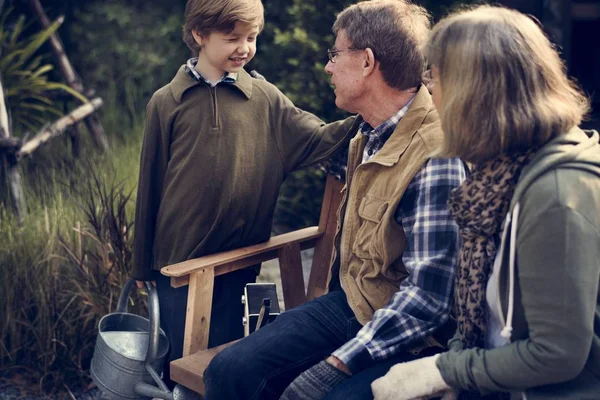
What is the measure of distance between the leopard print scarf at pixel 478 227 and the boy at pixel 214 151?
977mm

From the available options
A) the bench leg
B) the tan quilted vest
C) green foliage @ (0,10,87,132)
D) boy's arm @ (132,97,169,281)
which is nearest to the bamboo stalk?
green foliage @ (0,10,87,132)

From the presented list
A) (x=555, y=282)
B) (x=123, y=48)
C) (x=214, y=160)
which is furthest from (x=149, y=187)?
(x=123, y=48)

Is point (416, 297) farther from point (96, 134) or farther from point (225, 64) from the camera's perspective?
point (96, 134)

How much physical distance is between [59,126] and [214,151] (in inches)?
113

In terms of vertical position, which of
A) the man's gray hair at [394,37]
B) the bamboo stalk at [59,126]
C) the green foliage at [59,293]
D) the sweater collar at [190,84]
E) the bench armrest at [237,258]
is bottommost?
the green foliage at [59,293]

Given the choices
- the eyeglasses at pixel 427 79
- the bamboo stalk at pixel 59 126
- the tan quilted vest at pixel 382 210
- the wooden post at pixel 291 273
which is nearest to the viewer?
the tan quilted vest at pixel 382 210

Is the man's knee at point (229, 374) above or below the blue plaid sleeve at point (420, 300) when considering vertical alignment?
below

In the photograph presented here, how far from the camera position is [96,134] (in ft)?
20.5

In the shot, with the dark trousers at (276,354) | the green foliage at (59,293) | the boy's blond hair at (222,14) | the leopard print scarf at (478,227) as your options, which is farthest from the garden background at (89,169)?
the leopard print scarf at (478,227)

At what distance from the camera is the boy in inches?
125

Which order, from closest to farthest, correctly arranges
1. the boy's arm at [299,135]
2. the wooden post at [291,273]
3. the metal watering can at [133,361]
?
the metal watering can at [133,361] → the boy's arm at [299,135] → the wooden post at [291,273]

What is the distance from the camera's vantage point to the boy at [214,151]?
3184 millimetres

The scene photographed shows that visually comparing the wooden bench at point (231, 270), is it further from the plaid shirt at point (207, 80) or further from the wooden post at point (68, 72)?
the wooden post at point (68, 72)

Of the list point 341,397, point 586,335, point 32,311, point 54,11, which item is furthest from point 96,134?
point 586,335
